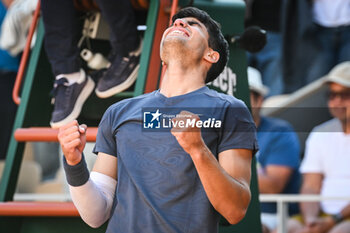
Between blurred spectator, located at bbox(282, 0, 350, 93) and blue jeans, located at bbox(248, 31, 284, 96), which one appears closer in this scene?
blurred spectator, located at bbox(282, 0, 350, 93)

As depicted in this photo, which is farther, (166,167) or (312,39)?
(312,39)

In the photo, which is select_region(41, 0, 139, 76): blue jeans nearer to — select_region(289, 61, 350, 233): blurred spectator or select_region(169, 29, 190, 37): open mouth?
select_region(169, 29, 190, 37): open mouth

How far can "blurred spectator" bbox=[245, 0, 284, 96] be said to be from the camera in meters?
5.06

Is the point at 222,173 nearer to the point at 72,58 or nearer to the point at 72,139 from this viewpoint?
the point at 72,139

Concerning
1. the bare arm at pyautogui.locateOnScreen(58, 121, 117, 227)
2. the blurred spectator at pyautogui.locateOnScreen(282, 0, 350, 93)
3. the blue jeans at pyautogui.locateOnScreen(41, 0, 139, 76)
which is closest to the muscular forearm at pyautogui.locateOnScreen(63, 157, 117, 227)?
the bare arm at pyautogui.locateOnScreen(58, 121, 117, 227)

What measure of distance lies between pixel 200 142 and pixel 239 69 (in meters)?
1.23

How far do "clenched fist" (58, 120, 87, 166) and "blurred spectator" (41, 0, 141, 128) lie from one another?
0.94m

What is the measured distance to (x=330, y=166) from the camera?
4055 millimetres

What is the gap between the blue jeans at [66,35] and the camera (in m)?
2.75

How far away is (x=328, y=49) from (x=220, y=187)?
3283mm

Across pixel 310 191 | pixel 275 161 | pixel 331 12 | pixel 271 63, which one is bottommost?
pixel 310 191

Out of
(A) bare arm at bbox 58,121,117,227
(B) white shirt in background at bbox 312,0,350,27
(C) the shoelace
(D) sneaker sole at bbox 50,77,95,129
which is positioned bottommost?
(B) white shirt in background at bbox 312,0,350,27

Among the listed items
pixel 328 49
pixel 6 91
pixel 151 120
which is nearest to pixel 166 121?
pixel 151 120

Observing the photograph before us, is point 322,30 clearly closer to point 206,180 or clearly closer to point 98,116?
point 98,116
